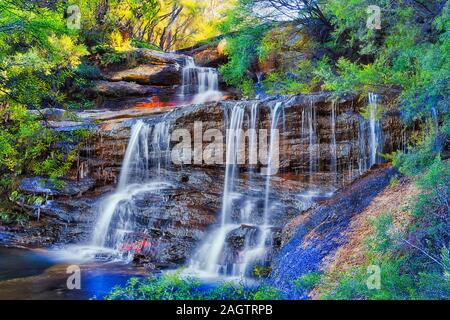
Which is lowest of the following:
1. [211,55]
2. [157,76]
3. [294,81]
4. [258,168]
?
[258,168]

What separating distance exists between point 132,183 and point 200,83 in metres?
8.80

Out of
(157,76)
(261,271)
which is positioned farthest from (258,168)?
(157,76)

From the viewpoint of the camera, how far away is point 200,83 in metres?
19.3

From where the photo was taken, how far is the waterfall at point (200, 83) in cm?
1856

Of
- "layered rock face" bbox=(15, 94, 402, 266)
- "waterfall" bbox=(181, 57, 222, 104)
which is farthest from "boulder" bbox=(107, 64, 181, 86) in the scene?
"layered rock face" bbox=(15, 94, 402, 266)

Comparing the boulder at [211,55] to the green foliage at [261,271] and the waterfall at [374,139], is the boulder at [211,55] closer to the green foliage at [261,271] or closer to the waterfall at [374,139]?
the waterfall at [374,139]

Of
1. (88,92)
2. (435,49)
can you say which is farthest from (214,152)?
(88,92)

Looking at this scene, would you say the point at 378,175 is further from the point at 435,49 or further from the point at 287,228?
the point at 435,49

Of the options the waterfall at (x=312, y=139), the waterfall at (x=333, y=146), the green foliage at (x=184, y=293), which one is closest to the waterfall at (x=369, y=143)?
the waterfall at (x=333, y=146)

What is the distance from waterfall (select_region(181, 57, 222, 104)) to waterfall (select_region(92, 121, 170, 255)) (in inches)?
258

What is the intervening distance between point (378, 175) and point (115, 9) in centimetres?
2044

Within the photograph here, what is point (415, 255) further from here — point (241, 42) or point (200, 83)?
point (200, 83)

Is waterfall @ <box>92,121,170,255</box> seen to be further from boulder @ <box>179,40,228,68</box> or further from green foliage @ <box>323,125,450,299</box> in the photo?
boulder @ <box>179,40,228,68</box>

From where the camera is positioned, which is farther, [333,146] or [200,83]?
[200,83]
